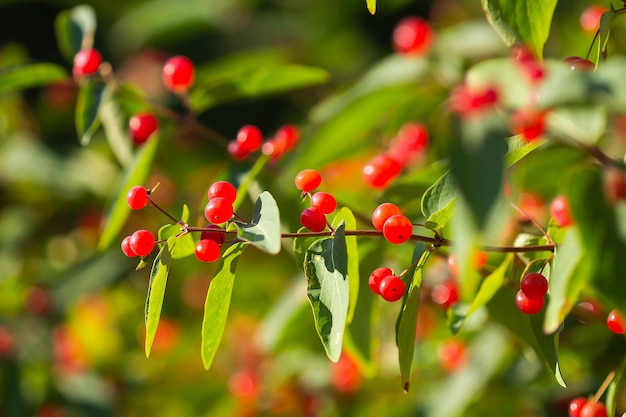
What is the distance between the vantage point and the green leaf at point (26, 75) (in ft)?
5.11

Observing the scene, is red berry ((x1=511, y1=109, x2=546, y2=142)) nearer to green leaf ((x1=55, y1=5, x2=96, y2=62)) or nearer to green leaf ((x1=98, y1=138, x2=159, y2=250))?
green leaf ((x1=98, y1=138, x2=159, y2=250))

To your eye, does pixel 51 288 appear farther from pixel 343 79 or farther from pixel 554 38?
pixel 554 38

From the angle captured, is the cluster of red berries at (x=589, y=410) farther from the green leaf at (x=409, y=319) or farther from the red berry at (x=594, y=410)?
the green leaf at (x=409, y=319)

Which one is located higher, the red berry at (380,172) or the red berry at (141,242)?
the red berry at (141,242)

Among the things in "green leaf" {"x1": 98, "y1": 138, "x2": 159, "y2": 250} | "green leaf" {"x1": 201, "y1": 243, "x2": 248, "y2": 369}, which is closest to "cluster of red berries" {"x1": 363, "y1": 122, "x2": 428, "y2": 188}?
"green leaf" {"x1": 98, "y1": 138, "x2": 159, "y2": 250}

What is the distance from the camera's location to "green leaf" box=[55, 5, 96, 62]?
178 cm

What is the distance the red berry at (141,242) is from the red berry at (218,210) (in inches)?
4.7

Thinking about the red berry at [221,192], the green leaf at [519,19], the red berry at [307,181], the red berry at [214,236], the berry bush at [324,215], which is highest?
the green leaf at [519,19]

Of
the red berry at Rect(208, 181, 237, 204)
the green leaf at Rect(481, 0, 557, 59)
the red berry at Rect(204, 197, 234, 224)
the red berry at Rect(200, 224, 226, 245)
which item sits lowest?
the red berry at Rect(200, 224, 226, 245)

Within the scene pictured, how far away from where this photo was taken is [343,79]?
3467 mm

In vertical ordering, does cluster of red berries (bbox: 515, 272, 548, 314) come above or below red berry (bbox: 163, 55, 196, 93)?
above

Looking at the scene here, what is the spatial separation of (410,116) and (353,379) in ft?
2.49

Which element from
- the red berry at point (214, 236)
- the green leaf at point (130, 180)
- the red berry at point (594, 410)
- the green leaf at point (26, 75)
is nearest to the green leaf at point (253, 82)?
the green leaf at point (130, 180)

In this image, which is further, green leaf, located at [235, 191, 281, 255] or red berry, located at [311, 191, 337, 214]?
red berry, located at [311, 191, 337, 214]
